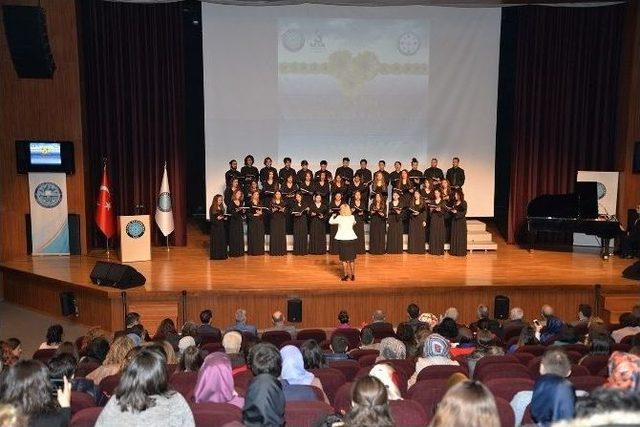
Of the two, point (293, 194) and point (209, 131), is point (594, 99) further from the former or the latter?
point (209, 131)

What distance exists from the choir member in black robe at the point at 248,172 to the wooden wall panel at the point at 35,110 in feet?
9.25

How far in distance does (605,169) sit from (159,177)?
861cm

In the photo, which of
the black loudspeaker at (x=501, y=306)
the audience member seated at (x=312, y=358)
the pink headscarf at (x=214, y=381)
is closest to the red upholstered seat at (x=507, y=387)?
the audience member seated at (x=312, y=358)

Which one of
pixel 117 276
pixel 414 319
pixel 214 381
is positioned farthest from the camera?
pixel 117 276

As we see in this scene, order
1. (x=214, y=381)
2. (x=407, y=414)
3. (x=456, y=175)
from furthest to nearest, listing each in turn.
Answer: (x=456, y=175) < (x=214, y=381) < (x=407, y=414)

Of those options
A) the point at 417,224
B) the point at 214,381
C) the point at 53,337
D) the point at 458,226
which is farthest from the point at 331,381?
the point at 458,226

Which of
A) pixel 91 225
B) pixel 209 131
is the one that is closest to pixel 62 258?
pixel 91 225

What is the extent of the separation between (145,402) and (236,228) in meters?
9.14

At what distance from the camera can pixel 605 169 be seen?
1393cm

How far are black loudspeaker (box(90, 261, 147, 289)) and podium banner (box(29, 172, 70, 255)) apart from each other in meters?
2.50

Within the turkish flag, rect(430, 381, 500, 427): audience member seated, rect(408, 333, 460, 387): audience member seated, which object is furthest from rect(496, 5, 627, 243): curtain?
rect(430, 381, 500, 427): audience member seated

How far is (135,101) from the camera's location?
1331 cm

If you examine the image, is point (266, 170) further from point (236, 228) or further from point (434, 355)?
point (434, 355)

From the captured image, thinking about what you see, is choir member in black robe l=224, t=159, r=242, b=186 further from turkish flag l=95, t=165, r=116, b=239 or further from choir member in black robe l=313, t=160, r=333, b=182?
turkish flag l=95, t=165, r=116, b=239
